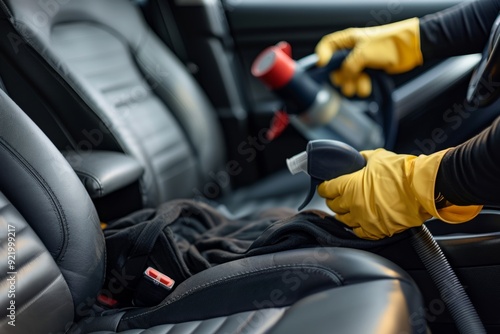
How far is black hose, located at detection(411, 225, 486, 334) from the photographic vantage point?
0.93 meters

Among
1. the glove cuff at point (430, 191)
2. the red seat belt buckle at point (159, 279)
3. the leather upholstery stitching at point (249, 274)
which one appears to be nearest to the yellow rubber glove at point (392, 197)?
the glove cuff at point (430, 191)

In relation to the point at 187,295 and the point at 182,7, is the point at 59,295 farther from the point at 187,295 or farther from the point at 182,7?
the point at 182,7

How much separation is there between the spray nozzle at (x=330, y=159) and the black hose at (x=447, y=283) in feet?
0.49

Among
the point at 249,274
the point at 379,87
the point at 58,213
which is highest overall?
the point at 58,213

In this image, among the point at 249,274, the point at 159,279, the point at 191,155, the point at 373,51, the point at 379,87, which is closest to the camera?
the point at 249,274

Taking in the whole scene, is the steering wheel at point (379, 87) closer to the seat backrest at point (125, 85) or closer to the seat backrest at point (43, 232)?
the seat backrest at point (125, 85)

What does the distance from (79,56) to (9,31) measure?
0.24m

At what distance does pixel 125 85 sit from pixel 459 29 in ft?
2.80

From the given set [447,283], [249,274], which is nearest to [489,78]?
[447,283]

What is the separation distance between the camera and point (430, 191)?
91 centimetres

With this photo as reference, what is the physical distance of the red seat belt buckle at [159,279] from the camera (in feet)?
3.44

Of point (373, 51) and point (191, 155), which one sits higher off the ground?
point (373, 51)

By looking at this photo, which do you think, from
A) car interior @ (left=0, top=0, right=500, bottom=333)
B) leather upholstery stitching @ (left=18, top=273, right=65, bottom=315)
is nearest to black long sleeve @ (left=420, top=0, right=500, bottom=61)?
car interior @ (left=0, top=0, right=500, bottom=333)

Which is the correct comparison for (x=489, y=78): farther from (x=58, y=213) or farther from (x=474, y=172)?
(x=58, y=213)
